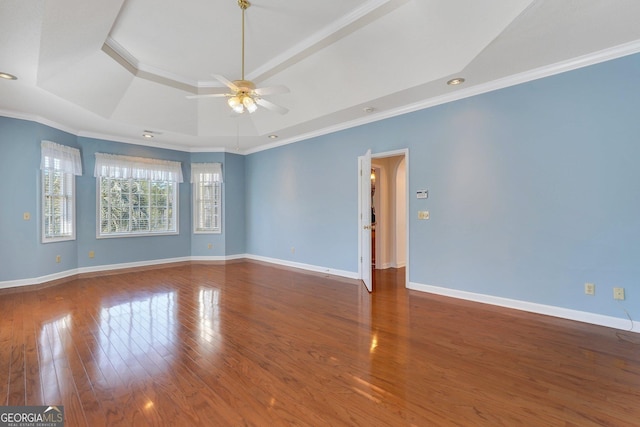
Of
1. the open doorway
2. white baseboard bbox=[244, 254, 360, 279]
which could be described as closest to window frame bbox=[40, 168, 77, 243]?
white baseboard bbox=[244, 254, 360, 279]

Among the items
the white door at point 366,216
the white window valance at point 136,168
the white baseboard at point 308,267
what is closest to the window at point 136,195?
the white window valance at point 136,168

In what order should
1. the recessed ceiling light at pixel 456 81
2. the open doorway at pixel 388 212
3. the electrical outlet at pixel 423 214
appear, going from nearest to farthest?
the recessed ceiling light at pixel 456 81, the electrical outlet at pixel 423 214, the open doorway at pixel 388 212

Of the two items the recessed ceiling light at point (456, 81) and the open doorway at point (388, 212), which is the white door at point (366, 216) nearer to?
the recessed ceiling light at point (456, 81)

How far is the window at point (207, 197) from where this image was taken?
7098 millimetres

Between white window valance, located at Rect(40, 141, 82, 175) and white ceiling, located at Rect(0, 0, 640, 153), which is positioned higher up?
white ceiling, located at Rect(0, 0, 640, 153)

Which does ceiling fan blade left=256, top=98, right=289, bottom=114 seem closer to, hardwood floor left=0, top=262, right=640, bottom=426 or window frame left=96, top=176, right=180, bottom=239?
hardwood floor left=0, top=262, right=640, bottom=426

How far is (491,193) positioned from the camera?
149 inches

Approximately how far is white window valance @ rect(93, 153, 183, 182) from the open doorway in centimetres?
463

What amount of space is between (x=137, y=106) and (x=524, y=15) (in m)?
5.36

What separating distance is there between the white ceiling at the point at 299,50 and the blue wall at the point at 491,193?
334 mm

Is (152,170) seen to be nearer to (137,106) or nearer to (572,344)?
(137,106)

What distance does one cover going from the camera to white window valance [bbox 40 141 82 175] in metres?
4.87

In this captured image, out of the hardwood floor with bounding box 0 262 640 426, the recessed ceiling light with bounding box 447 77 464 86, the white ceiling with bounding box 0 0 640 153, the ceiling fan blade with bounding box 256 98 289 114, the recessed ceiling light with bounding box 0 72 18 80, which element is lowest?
the hardwood floor with bounding box 0 262 640 426

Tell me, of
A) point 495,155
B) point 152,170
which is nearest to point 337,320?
point 495,155
